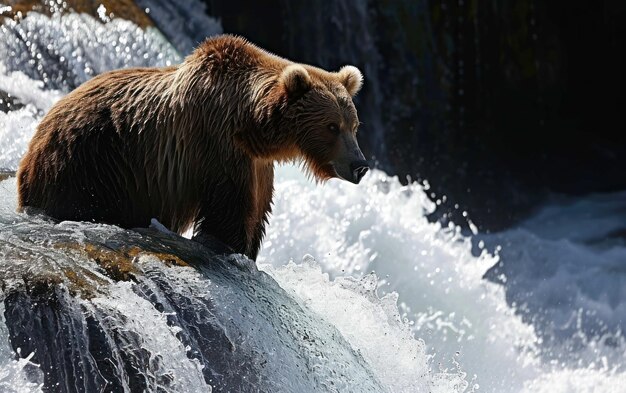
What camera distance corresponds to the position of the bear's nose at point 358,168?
597 centimetres

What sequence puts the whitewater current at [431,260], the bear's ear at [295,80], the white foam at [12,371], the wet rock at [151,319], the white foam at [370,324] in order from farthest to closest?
1. the whitewater current at [431,260]
2. the white foam at [370,324]
3. the bear's ear at [295,80]
4. the wet rock at [151,319]
5. the white foam at [12,371]

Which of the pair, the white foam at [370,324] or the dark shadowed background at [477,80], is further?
the dark shadowed background at [477,80]

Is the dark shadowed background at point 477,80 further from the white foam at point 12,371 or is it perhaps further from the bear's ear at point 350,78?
the white foam at point 12,371

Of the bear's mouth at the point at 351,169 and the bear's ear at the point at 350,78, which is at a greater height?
the bear's ear at the point at 350,78

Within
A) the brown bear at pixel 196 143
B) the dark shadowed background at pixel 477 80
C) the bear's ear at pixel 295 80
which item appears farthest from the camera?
the dark shadowed background at pixel 477 80

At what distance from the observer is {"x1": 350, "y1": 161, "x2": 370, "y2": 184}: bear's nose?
5973mm

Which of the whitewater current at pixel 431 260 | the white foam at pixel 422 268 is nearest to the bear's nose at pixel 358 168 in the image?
the whitewater current at pixel 431 260

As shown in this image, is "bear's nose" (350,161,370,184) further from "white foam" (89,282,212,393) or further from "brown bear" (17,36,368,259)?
"white foam" (89,282,212,393)

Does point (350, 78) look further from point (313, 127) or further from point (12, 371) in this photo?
point (12, 371)

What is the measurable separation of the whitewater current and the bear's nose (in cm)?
319

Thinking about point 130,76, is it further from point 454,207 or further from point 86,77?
point 454,207

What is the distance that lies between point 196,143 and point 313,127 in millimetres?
633

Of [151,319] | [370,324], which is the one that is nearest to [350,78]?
[370,324]

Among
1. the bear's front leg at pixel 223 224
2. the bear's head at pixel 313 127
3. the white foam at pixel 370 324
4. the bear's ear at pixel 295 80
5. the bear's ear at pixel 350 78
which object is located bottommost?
the white foam at pixel 370 324
